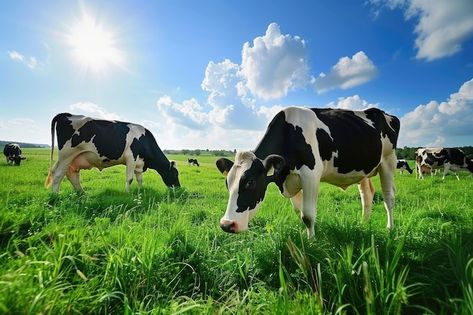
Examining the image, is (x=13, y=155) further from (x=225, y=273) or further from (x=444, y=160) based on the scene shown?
(x=444, y=160)

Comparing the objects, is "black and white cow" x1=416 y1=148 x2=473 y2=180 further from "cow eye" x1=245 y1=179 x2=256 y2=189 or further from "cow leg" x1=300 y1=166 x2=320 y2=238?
"cow eye" x1=245 y1=179 x2=256 y2=189

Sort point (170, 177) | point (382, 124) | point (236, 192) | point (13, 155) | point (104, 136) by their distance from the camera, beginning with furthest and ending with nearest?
point (13, 155) → point (170, 177) → point (104, 136) → point (382, 124) → point (236, 192)

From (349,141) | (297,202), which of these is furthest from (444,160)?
(297,202)

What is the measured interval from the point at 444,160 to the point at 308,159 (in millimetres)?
21308

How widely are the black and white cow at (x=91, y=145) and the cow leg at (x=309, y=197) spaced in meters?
7.68

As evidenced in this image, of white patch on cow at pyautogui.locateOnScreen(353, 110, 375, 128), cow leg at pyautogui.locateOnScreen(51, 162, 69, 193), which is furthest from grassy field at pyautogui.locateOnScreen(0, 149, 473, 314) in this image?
cow leg at pyautogui.locateOnScreen(51, 162, 69, 193)

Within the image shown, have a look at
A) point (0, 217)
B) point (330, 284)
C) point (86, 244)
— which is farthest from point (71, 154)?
point (330, 284)

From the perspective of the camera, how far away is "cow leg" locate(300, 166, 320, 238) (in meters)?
4.20

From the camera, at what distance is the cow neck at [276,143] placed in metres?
4.45

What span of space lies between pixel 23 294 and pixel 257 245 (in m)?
2.33

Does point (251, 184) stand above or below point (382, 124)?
below

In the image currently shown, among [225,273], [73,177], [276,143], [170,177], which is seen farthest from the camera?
[170,177]

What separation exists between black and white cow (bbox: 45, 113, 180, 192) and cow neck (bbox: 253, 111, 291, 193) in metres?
7.27

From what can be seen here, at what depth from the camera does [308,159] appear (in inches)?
175
